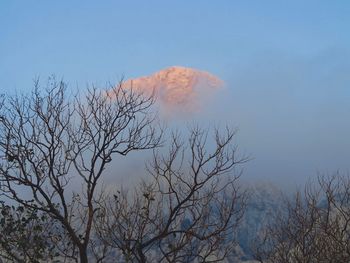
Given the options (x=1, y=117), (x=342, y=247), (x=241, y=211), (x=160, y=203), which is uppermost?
(x=1, y=117)

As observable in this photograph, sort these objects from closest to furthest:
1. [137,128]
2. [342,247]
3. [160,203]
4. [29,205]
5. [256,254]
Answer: [29,205] → [137,128] → [160,203] → [342,247] → [256,254]

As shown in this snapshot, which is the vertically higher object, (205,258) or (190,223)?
(190,223)

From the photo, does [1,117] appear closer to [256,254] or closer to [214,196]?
[214,196]

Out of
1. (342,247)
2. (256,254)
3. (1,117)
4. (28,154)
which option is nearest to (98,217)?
(28,154)

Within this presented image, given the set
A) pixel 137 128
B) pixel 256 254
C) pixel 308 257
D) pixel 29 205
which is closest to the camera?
pixel 29 205

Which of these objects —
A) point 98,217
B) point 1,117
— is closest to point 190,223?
point 98,217

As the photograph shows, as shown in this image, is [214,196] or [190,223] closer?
[190,223]

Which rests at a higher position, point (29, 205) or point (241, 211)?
point (29, 205)

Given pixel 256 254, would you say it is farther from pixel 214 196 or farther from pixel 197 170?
pixel 197 170

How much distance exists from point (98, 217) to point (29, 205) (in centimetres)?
213

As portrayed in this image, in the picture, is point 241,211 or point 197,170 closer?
point 197,170

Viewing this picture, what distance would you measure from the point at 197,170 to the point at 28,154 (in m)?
3.73

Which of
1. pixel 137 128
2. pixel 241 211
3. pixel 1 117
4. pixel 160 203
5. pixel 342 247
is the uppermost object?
pixel 1 117

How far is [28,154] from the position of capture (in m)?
12.3
